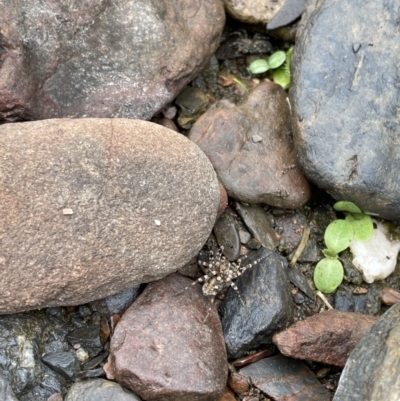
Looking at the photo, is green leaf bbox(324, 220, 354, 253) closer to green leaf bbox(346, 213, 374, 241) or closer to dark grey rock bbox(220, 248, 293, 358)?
green leaf bbox(346, 213, 374, 241)

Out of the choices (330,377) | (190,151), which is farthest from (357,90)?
(330,377)

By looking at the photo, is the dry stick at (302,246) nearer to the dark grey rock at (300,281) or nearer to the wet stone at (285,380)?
the dark grey rock at (300,281)

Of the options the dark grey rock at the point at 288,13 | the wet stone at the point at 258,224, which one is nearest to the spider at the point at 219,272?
the wet stone at the point at 258,224

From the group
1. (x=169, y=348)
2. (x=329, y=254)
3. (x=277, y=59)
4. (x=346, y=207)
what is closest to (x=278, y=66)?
(x=277, y=59)

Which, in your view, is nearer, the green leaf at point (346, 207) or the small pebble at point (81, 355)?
the small pebble at point (81, 355)

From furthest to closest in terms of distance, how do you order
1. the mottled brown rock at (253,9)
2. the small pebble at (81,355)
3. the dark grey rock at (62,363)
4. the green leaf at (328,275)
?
the mottled brown rock at (253,9), the green leaf at (328,275), the small pebble at (81,355), the dark grey rock at (62,363)

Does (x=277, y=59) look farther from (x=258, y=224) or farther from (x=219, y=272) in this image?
(x=219, y=272)

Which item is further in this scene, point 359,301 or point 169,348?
point 359,301
